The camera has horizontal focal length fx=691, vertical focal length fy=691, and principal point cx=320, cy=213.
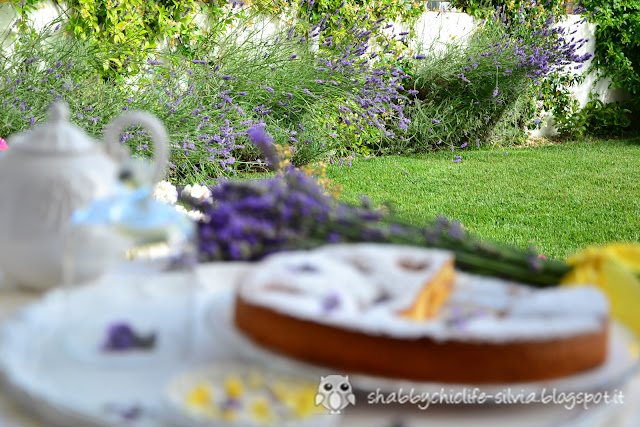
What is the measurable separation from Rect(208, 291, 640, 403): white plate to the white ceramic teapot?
33 cm

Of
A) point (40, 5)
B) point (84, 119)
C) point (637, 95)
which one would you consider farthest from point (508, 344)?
point (637, 95)

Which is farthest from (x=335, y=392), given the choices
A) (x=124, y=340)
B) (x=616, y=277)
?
(x=616, y=277)

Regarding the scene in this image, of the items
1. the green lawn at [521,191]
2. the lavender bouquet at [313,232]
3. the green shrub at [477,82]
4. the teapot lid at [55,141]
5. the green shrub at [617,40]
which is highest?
the green shrub at [617,40]

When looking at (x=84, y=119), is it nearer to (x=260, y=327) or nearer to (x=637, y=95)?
(x=260, y=327)

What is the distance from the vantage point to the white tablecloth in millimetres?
767

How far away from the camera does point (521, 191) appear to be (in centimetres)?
533

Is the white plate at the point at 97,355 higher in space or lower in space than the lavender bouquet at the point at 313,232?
lower

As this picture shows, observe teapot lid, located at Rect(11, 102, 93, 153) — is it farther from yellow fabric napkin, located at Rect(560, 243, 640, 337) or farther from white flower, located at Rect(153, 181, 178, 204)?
white flower, located at Rect(153, 181, 178, 204)

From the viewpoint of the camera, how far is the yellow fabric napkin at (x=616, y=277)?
3.08 ft

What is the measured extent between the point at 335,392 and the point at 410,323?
11cm

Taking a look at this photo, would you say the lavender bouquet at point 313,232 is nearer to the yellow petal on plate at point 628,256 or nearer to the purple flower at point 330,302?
the yellow petal on plate at point 628,256

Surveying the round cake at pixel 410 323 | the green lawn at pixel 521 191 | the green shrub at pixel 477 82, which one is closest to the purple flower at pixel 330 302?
the round cake at pixel 410 323

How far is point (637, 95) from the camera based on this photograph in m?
8.29

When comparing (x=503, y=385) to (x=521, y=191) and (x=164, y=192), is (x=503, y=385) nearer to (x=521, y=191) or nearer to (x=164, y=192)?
(x=164, y=192)
